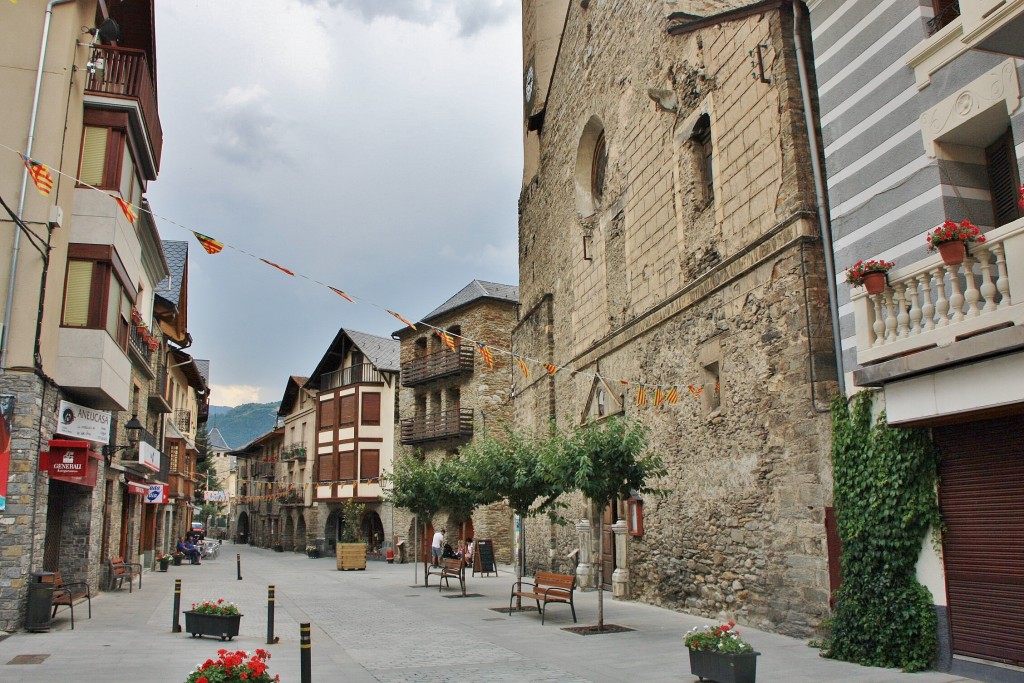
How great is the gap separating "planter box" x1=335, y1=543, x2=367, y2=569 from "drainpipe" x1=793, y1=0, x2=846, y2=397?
22871mm

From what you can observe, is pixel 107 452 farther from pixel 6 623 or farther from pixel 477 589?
pixel 477 589

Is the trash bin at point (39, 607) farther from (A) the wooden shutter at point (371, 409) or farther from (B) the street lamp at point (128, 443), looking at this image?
(A) the wooden shutter at point (371, 409)

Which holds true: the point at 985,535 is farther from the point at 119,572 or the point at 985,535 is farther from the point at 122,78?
the point at 119,572

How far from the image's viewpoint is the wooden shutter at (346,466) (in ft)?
126

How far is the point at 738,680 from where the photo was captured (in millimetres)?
7121

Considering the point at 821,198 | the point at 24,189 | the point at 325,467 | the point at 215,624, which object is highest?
the point at 24,189

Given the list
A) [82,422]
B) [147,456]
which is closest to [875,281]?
[82,422]

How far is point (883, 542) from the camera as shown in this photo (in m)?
8.20

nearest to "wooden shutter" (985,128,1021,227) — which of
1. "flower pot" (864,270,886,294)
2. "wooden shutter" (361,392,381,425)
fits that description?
"flower pot" (864,270,886,294)

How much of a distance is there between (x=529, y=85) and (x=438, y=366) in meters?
13.1

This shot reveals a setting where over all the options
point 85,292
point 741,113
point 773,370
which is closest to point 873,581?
point 773,370

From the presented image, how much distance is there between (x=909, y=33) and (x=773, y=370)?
4.24m

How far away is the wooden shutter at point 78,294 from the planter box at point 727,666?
10.8 meters

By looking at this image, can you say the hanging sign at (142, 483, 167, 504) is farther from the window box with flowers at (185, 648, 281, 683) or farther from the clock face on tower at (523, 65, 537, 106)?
the window box with flowers at (185, 648, 281, 683)
